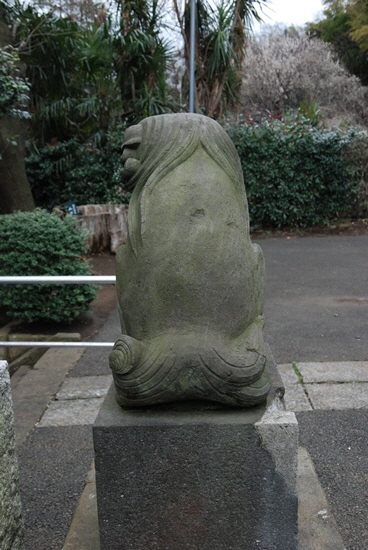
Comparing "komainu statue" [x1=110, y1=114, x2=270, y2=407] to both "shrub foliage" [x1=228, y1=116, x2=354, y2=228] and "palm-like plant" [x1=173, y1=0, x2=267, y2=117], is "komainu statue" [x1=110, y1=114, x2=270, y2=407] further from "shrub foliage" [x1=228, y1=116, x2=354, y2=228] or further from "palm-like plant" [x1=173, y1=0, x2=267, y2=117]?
"palm-like plant" [x1=173, y1=0, x2=267, y2=117]

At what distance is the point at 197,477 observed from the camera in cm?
174

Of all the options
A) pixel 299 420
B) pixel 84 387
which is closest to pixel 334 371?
pixel 299 420

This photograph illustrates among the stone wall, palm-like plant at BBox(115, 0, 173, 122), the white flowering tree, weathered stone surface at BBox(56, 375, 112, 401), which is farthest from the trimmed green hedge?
the white flowering tree

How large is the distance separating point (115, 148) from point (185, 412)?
29.9ft

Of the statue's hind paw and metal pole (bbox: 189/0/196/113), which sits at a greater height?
metal pole (bbox: 189/0/196/113)

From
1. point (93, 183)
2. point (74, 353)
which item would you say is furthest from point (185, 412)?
point (93, 183)

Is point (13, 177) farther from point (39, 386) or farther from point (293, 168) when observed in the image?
point (293, 168)

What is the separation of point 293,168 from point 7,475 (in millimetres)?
9480

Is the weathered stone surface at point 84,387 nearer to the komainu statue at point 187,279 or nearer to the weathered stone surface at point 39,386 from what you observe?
the weathered stone surface at point 39,386

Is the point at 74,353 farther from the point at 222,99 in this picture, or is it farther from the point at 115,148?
the point at 222,99

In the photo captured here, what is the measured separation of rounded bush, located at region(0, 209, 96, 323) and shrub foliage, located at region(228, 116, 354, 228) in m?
5.98

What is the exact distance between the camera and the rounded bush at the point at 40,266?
16.6ft

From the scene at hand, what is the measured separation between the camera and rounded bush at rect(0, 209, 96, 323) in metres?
5.05

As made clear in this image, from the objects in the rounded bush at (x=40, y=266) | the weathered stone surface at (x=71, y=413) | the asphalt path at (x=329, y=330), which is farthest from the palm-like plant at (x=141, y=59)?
the weathered stone surface at (x=71, y=413)
